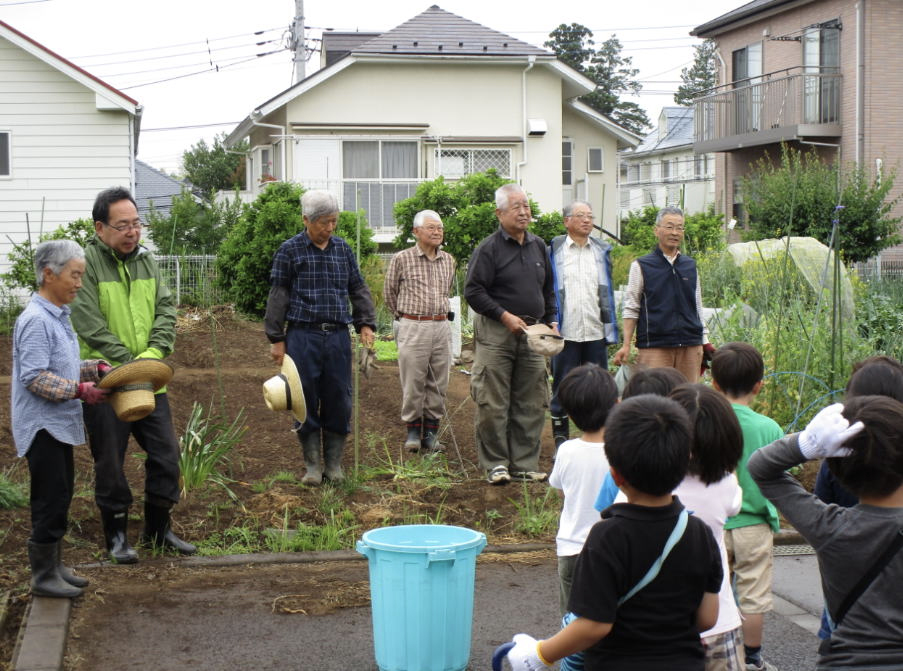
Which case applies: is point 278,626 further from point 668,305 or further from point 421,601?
point 668,305

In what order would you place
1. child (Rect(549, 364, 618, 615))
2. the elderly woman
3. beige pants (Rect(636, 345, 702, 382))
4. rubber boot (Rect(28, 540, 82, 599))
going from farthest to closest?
1. beige pants (Rect(636, 345, 702, 382))
2. rubber boot (Rect(28, 540, 82, 599))
3. the elderly woman
4. child (Rect(549, 364, 618, 615))

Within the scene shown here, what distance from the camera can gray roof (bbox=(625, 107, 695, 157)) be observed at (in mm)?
45656

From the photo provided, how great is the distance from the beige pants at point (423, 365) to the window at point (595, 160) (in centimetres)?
2386

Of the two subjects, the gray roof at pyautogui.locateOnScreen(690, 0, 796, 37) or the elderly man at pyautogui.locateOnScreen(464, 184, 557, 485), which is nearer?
the elderly man at pyautogui.locateOnScreen(464, 184, 557, 485)

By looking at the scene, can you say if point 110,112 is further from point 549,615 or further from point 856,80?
point 549,615

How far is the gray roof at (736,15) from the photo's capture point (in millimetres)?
26031

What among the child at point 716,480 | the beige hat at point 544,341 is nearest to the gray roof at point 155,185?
the beige hat at point 544,341

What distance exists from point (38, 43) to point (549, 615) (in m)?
18.2

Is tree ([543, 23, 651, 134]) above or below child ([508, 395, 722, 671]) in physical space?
above

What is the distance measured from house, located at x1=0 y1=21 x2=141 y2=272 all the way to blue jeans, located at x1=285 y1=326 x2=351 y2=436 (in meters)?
14.7

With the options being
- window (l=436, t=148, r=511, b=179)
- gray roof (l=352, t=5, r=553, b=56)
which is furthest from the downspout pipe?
window (l=436, t=148, r=511, b=179)

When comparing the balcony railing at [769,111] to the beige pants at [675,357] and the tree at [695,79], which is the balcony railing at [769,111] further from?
the tree at [695,79]

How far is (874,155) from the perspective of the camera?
2420 centimetres

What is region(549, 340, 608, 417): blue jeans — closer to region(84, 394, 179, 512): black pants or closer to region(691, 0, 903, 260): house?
region(84, 394, 179, 512): black pants
